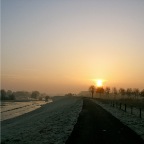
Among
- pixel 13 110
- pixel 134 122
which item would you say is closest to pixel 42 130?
pixel 134 122

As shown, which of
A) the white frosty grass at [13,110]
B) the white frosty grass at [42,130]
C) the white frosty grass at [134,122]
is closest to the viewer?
the white frosty grass at [42,130]

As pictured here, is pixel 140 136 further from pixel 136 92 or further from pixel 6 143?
pixel 136 92

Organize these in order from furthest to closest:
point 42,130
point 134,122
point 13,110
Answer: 1. point 13,110
2. point 134,122
3. point 42,130

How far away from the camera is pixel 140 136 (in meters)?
19.0

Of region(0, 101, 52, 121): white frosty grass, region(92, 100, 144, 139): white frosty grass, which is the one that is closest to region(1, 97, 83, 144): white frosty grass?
region(92, 100, 144, 139): white frosty grass

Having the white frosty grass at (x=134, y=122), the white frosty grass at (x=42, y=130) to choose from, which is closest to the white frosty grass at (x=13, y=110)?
the white frosty grass at (x=42, y=130)

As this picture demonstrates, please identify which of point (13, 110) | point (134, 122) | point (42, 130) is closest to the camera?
point (42, 130)

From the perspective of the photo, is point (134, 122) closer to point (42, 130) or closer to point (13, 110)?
point (42, 130)

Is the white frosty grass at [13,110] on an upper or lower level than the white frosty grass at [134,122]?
lower

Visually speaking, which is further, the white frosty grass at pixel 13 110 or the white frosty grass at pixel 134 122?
the white frosty grass at pixel 13 110

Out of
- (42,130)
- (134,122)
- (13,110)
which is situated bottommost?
(13,110)

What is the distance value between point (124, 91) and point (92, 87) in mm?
25069

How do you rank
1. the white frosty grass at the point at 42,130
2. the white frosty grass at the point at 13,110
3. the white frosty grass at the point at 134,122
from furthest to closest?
the white frosty grass at the point at 13,110, the white frosty grass at the point at 134,122, the white frosty grass at the point at 42,130

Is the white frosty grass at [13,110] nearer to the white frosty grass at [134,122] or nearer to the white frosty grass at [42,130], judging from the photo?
the white frosty grass at [42,130]
